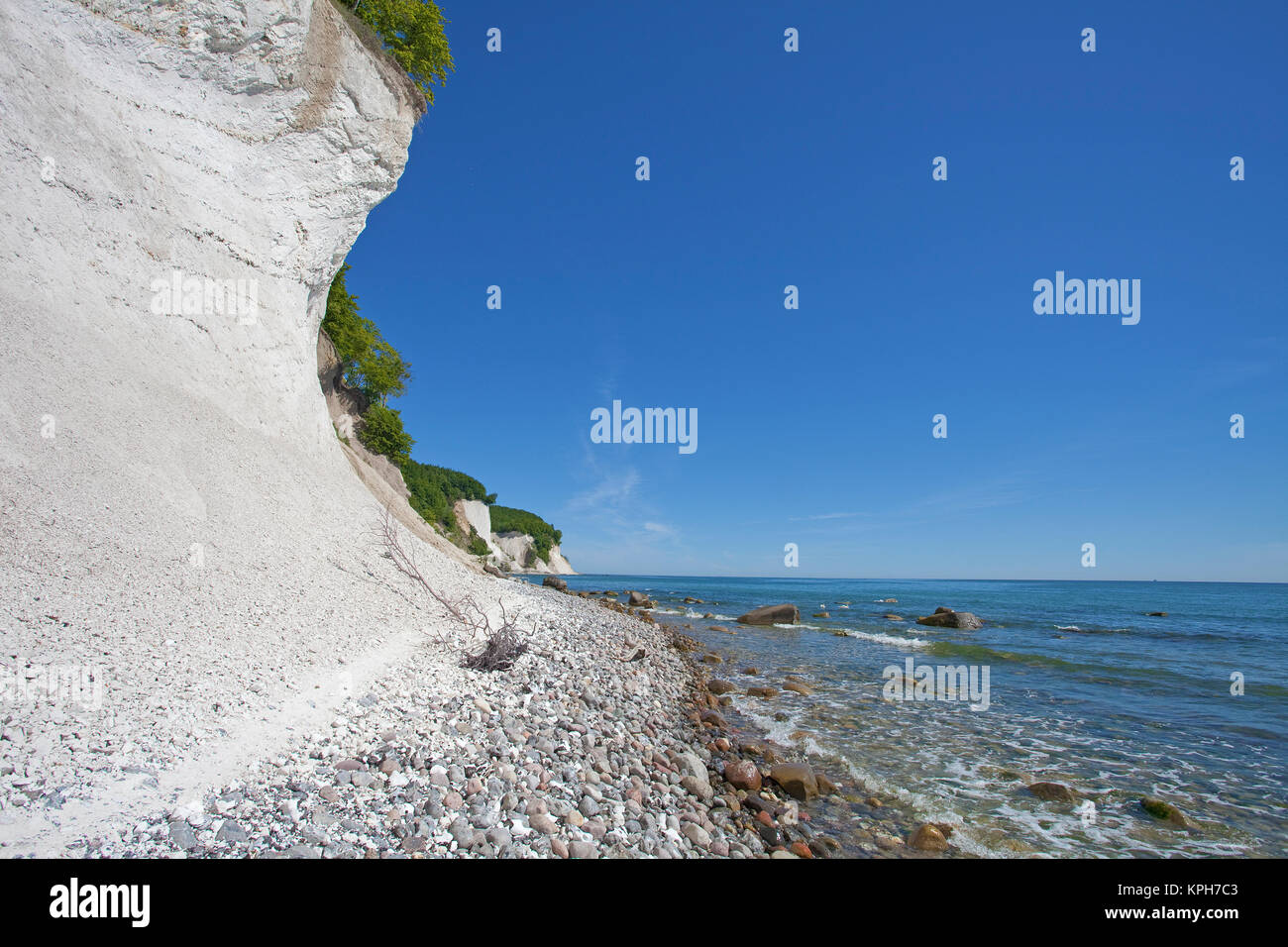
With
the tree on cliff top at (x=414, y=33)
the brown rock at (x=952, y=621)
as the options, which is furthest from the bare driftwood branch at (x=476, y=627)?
the brown rock at (x=952, y=621)

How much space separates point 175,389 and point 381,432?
14.2 meters

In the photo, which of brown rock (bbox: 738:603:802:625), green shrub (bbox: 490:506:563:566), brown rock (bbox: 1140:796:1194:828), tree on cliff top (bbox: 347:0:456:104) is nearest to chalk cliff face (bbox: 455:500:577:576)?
green shrub (bbox: 490:506:563:566)

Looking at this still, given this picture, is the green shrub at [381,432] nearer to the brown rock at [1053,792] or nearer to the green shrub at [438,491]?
the green shrub at [438,491]

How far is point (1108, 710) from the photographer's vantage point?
13289mm

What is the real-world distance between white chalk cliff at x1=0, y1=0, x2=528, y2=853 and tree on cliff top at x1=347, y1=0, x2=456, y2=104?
4.54 meters

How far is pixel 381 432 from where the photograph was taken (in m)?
26.8

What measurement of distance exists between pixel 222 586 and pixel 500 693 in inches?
213

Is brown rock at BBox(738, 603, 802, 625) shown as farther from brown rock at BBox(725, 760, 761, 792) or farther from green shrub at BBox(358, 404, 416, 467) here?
brown rock at BBox(725, 760, 761, 792)

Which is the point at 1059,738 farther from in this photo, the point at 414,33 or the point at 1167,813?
the point at 414,33

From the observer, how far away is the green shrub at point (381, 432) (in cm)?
2672

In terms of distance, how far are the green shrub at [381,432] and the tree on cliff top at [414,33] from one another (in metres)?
14.7

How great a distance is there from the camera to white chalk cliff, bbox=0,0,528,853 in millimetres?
6250

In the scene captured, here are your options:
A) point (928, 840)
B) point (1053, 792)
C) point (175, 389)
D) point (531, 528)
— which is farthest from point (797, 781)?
point (531, 528)
